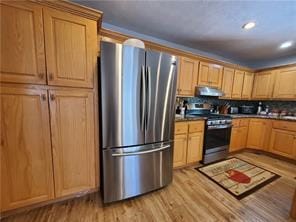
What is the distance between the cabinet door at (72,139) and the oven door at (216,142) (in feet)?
6.48

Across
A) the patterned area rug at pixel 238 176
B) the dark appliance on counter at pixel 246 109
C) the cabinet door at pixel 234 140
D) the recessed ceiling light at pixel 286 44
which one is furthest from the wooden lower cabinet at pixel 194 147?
the recessed ceiling light at pixel 286 44

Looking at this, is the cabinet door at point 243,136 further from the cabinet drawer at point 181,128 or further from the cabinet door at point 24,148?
the cabinet door at point 24,148

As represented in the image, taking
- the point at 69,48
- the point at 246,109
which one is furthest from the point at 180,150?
the point at 246,109

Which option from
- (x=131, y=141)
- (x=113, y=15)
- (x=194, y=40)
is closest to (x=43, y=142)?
(x=131, y=141)

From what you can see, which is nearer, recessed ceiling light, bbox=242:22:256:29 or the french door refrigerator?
the french door refrigerator

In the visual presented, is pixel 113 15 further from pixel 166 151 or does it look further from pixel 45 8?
pixel 166 151

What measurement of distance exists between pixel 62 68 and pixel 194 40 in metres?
2.41

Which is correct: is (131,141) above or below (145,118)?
below

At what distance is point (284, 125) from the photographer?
283 cm

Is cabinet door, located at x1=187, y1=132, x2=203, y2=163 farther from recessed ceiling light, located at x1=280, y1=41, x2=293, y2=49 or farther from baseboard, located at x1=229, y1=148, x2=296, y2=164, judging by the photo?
recessed ceiling light, located at x1=280, y1=41, x2=293, y2=49

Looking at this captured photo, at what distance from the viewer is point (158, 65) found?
1.65 meters

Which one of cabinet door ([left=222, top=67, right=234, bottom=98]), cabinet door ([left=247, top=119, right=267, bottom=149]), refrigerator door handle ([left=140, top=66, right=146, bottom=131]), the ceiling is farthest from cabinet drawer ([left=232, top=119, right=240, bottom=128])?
refrigerator door handle ([left=140, top=66, right=146, bottom=131])

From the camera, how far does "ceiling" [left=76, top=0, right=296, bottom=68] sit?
169 cm

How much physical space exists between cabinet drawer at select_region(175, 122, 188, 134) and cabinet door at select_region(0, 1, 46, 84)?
6.08ft
